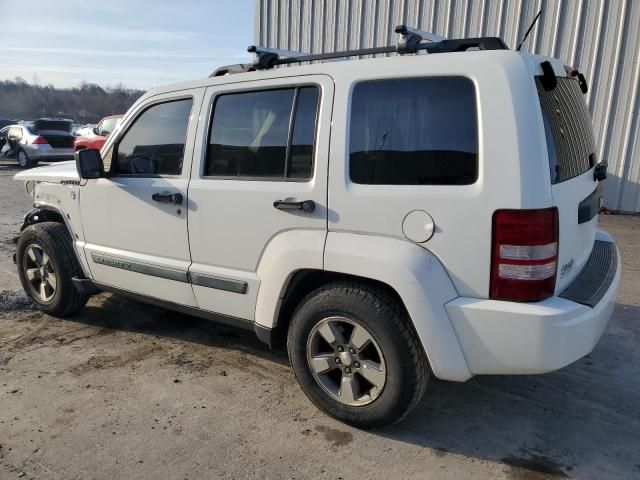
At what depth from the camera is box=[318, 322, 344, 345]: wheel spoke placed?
2.79 meters

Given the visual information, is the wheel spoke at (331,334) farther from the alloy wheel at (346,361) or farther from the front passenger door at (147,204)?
the front passenger door at (147,204)

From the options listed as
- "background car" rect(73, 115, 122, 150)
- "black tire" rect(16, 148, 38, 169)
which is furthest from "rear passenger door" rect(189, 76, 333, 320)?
"black tire" rect(16, 148, 38, 169)

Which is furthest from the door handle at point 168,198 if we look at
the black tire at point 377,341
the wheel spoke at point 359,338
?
the wheel spoke at point 359,338

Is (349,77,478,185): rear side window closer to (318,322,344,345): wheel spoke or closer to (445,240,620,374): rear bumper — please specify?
(445,240,620,374): rear bumper

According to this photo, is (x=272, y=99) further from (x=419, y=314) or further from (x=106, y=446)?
(x=106, y=446)

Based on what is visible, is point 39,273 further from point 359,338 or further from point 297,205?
point 359,338

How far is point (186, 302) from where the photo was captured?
138 inches

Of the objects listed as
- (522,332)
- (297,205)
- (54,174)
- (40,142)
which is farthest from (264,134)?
(40,142)

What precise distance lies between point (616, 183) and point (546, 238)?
780 centimetres

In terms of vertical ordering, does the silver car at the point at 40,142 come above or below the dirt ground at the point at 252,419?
above

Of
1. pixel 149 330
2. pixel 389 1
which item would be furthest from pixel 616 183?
pixel 149 330

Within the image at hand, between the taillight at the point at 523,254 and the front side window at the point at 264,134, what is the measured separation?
107cm

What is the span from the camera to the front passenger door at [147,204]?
3.38 m

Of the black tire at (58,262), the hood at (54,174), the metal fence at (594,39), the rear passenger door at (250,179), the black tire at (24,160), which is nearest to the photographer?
the rear passenger door at (250,179)
